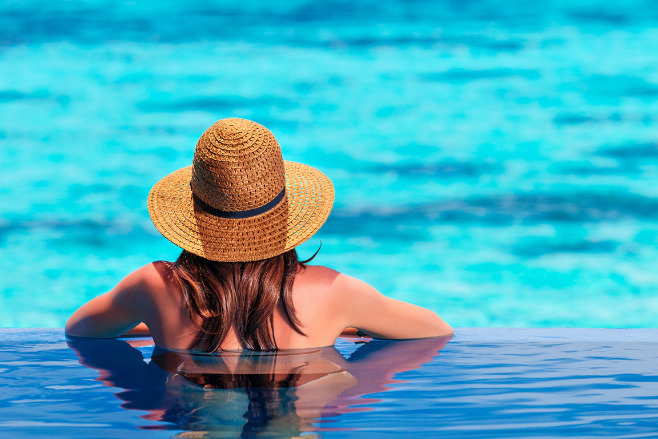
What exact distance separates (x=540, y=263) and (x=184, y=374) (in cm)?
445

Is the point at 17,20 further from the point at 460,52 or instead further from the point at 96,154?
the point at 460,52

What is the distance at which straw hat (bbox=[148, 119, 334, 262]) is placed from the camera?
2.19 meters

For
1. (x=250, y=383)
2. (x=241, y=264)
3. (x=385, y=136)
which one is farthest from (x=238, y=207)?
(x=385, y=136)

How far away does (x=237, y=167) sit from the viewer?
2180 millimetres

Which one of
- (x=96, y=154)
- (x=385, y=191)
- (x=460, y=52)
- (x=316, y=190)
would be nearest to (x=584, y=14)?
(x=460, y=52)

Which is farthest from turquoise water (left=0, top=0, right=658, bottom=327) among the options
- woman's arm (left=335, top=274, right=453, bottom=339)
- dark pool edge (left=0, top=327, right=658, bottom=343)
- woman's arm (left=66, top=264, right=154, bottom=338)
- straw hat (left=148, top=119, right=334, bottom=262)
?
straw hat (left=148, top=119, right=334, bottom=262)

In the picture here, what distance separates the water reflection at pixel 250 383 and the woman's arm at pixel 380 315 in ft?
0.27

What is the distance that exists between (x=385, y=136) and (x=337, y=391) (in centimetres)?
567

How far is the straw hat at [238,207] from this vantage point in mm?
2193

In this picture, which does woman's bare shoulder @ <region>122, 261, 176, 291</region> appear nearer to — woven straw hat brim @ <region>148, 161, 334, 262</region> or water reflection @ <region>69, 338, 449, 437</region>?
woven straw hat brim @ <region>148, 161, 334, 262</region>

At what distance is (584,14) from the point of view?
8641 mm

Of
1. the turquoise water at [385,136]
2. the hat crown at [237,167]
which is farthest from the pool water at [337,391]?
the turquoise water at [385,136]

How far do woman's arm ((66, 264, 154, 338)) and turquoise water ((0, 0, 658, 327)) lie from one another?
109 inches

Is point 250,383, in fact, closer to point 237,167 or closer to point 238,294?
point 238,294
